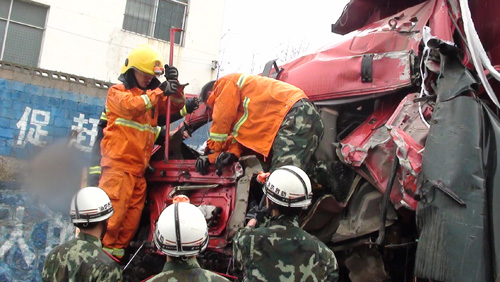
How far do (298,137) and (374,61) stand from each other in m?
0.84

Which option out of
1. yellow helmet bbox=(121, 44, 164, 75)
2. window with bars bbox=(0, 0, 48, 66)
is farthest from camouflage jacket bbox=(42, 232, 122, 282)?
window with bars bbox=(0, 0, 48, 66)

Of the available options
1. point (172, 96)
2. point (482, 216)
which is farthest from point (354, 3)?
point (482, 216)

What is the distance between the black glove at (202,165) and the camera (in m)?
4.39

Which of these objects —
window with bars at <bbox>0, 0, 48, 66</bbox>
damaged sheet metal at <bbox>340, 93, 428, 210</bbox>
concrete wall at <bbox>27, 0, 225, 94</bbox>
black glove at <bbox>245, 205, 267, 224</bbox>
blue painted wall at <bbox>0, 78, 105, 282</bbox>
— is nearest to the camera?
damaged sheet metal at <bbox>340, 93, 428, 210</bbox>

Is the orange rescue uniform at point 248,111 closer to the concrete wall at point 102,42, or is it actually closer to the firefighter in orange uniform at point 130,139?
the firefighter in orange uniform at point 130,139

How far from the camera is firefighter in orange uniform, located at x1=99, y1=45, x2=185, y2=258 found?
15.0 feet

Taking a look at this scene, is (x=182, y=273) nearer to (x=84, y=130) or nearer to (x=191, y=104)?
(x=191, y=104)

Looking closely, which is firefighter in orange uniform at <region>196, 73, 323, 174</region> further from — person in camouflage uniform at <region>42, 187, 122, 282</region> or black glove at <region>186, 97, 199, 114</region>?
person in camouflage uniform at <region>42, 187, 122, 282</region>

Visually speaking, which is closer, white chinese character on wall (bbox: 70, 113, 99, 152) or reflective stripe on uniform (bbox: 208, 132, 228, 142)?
reflective stripe on uniform (bbox: 208, 132, 228, 142)

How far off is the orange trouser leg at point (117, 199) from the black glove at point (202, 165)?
744 millimetres

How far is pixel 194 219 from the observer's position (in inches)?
84.4

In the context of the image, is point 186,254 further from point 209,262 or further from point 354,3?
point 354,3

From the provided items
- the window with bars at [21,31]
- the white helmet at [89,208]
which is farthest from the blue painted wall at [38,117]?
the white helmet at [89,208]

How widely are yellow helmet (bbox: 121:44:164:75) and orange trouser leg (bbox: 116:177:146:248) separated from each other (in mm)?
1080
